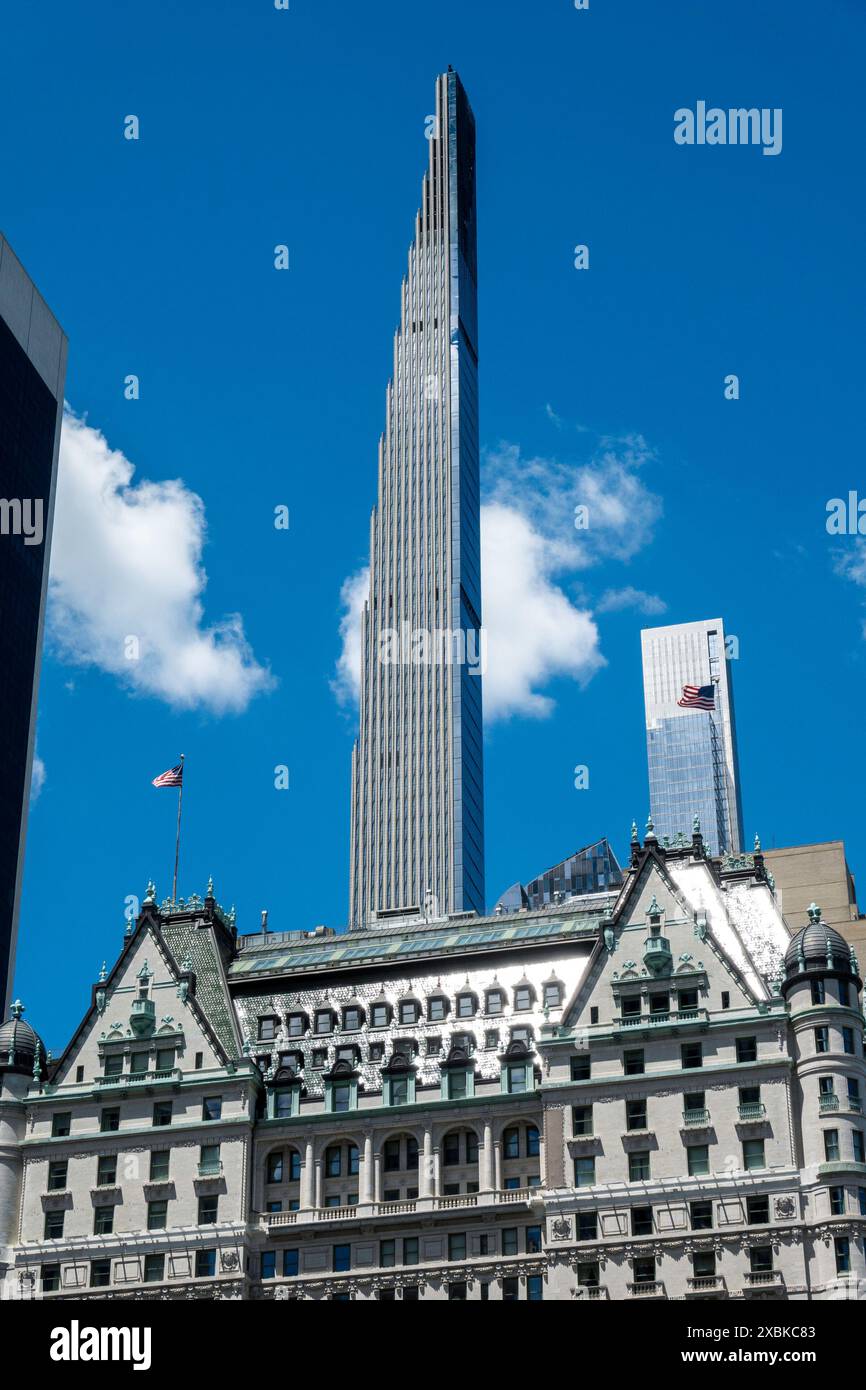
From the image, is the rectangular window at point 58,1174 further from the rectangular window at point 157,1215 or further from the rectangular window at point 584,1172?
the rectangular window at point 584,1172

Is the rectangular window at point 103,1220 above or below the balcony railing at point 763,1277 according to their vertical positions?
above

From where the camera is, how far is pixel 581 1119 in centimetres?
11319

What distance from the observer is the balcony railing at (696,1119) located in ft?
364

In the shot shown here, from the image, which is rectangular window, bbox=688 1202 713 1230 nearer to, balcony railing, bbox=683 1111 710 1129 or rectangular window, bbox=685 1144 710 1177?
rectangular window, bbox=685 1144 710 1177

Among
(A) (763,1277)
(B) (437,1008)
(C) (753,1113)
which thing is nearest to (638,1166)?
(C) (753,1113)

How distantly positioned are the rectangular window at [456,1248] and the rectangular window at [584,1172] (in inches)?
290

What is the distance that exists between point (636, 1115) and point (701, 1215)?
22.4 feet

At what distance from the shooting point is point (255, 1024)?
125812 mm

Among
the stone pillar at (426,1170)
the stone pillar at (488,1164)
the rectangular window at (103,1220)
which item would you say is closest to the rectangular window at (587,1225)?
the stone pillar at (488,1164)

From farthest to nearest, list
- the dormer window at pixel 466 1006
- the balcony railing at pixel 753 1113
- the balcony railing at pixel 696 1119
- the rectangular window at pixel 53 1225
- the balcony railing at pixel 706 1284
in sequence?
the dormer window at pixel 466 1006
the rectangular window at pixel 53 1225
the balcony railing at pixel 696 1119
the balcony railing at pixel 753 1113
the balcony railing at pixel 706 1284
